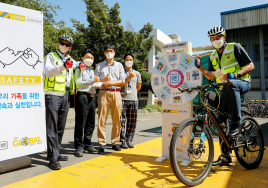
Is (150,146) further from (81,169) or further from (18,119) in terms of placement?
(18,119)

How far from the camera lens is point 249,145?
10.3 ft

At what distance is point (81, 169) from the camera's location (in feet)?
10.4

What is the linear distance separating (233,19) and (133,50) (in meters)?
8.85

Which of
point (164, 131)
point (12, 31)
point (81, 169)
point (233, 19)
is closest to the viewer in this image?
point (12, 31)

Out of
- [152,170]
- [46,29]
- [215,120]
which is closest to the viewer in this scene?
[215,120]

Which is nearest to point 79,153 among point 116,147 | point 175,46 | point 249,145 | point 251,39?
point 116,147

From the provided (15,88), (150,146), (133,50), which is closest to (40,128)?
(15,88)

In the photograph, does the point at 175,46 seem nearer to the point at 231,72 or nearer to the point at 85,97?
the point at 231,72

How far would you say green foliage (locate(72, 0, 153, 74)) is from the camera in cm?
1870

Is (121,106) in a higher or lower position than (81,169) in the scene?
higher

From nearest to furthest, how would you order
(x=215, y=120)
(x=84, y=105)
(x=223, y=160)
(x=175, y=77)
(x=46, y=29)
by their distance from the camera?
(x=215, y=120), (x=223, y=160), (x=175, y=77), (x=84, y=105), (x=46, y=29)

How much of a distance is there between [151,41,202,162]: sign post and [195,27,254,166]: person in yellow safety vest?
28cm

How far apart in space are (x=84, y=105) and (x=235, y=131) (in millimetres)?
2662

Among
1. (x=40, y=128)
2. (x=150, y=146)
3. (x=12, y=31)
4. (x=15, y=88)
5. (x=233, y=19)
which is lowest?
(x=150, y=146)
